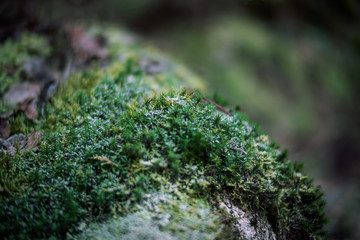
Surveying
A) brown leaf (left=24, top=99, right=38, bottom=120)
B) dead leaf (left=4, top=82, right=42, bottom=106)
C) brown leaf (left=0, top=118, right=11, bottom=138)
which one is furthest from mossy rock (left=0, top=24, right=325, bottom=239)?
dead leaf (left=4, top=82, right=42, bottom=106)

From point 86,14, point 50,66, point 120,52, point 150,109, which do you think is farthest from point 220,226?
point 86,14

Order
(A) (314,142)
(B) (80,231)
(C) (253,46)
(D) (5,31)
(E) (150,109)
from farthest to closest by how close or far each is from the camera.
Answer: (A) (314,142), (C) (253,46), (D) (5,31), (E) (150,109), (B) (80,231)

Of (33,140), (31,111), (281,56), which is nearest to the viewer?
(33,140)

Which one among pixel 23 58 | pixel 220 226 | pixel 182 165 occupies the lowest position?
pixel 220 226

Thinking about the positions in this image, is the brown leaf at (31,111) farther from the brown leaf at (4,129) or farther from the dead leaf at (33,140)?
the dead leaf at (33,140)

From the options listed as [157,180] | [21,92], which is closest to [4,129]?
[21,92]

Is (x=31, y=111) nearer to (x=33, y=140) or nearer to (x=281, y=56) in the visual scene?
(x=33, y=140)

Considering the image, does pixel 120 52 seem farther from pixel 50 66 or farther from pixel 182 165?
pixel 182 165
